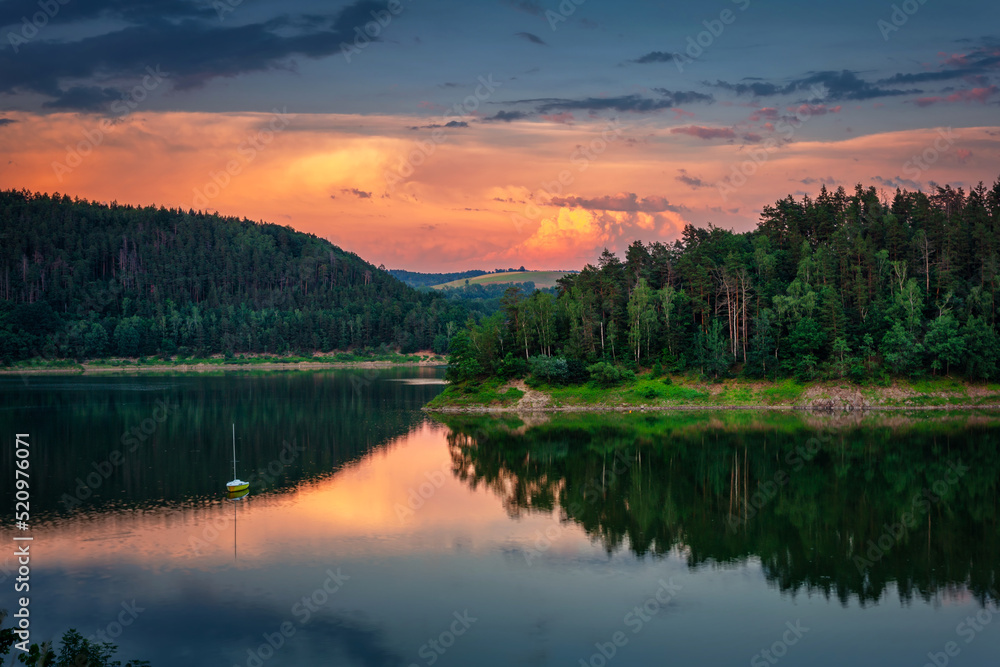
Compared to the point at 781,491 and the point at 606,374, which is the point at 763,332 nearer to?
the point at 606,374

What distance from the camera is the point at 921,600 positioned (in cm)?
2711

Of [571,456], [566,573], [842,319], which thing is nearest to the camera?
[566,573]

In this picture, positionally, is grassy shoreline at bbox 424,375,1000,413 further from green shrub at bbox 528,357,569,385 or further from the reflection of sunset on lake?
the reflection of sunset on lake

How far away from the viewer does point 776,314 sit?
85188mm

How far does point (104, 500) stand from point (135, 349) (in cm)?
13881

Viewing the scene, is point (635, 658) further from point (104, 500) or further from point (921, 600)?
point (104, 500)

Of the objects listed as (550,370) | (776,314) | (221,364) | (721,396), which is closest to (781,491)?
(721,396)

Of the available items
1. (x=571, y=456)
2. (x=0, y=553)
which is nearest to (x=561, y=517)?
(x=571, y=456)

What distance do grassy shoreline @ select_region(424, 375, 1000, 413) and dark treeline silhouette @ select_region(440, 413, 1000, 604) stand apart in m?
7.52

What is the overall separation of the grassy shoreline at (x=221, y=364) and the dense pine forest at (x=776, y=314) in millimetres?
91652

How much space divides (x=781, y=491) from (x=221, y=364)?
6012 inches

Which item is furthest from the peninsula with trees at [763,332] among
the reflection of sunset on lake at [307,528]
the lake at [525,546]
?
the reflection of sunset on lake at [307,528]

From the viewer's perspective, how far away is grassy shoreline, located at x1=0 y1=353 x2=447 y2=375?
15512 cm

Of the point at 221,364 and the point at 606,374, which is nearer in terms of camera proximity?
the point at 606,374
